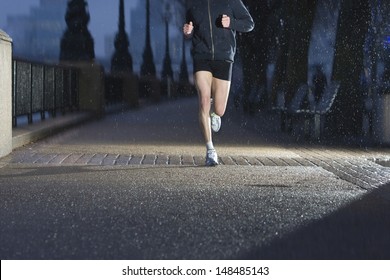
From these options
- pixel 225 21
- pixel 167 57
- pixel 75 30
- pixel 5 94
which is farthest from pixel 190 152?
pixel 167 57

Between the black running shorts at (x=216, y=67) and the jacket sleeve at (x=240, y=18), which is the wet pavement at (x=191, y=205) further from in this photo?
the jacket sleeve at (x=240, y=18)

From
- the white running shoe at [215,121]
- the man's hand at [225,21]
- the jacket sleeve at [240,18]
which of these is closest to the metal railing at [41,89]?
the white running shoe at [215,121]

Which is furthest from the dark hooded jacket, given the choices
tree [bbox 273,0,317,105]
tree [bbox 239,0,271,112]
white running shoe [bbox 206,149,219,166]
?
tree [bbox 239,0,271,112]

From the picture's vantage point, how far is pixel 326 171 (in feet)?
34.3

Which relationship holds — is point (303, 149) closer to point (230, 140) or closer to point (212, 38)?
point (230, 140)

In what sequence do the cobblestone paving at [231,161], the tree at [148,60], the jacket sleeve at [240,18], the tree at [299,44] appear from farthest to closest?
1. the tree at [148,60]
2. the tree at [299,44]
3. the jacket sleeve at [240,18]
4. the cobblestone paving at [231,161]

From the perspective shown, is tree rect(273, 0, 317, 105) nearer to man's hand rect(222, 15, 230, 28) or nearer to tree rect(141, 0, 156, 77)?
man's hand rect(222, 15, 230, 28)

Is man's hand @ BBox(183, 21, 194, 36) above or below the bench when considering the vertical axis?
above

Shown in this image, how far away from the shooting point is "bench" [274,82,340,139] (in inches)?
663

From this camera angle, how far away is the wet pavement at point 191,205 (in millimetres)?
5762

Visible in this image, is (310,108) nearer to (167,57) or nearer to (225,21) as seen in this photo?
(225,21)

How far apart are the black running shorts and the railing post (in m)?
2.46

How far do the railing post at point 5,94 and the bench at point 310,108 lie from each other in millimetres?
6110

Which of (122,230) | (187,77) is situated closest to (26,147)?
(122,230)
